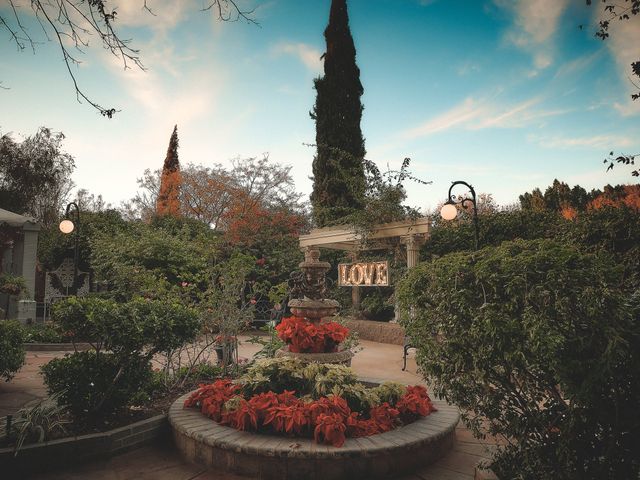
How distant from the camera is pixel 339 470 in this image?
2627mm

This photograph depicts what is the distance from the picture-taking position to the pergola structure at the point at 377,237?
31.6ft

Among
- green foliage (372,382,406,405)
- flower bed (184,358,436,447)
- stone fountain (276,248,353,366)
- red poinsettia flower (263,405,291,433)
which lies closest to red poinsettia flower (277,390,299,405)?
flower bed (184,358,436,447)

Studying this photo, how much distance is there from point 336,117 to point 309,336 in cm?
1069

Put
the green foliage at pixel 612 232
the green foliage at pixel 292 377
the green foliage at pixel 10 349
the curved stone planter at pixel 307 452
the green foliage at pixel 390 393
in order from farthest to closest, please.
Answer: the green foliage at pixel 612 232
the green foliage at pixel 10 349
the green foliage at pixel 390 393
the green foliage at pixel 292 377
the curved stone planter at pixel 307 452

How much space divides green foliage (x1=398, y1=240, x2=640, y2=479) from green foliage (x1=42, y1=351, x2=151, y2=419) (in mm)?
2648

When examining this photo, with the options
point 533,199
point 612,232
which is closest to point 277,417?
point 612,232

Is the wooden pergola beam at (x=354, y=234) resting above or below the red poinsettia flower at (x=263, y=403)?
above

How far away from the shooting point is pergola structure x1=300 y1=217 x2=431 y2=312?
963cm

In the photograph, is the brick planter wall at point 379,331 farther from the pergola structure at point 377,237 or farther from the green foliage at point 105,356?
the green foliage at point 105,356

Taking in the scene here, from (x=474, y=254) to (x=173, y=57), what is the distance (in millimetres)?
5794

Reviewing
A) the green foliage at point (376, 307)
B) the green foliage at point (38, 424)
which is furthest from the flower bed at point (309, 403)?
the green foliage at point (376, 307)

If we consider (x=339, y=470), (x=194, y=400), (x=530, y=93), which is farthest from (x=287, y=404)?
(x=530, y=93)

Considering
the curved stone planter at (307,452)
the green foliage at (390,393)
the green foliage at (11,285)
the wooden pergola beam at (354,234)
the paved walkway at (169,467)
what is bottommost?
the paved walkway at (169,467)

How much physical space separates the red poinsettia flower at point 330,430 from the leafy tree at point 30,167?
22.8 m
